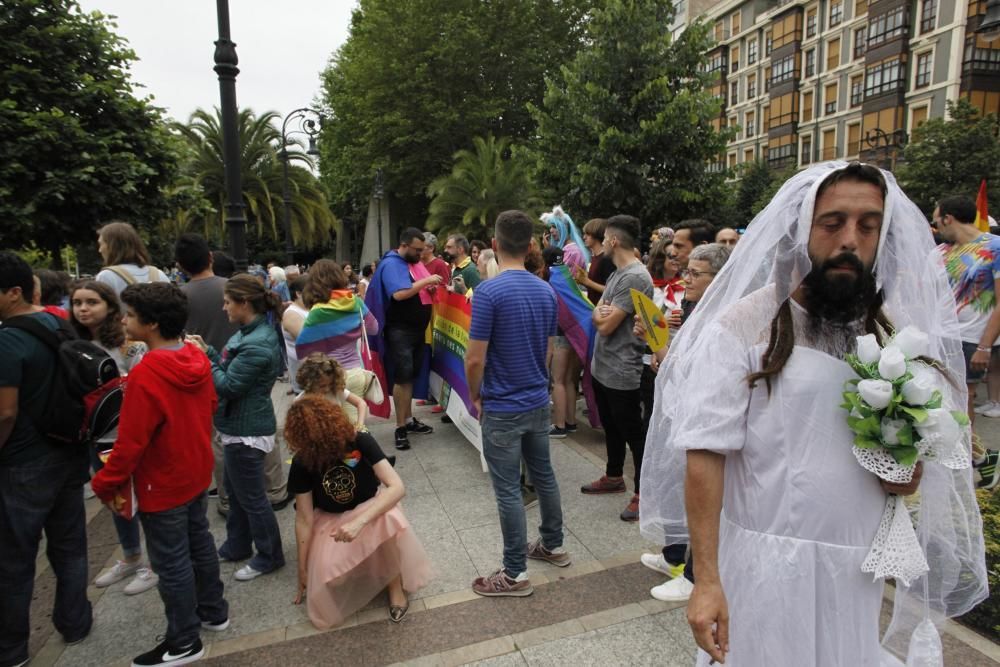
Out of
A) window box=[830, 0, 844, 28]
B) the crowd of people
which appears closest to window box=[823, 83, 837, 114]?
window box=[830, 0, 844, 28]

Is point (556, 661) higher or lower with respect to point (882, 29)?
lower

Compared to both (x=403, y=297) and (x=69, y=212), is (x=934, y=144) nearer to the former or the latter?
(x=403, y=297)

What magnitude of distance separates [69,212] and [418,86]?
1879 centimetres

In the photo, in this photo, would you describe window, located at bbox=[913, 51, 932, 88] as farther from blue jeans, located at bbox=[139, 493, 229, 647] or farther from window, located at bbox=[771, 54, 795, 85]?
blue jeans, located at bbox=[139, 493, 229, 647]

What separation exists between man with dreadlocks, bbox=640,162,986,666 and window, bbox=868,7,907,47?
134 feet

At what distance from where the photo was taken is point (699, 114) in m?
12.8

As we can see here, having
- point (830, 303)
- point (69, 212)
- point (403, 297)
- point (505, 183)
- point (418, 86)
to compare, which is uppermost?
point (418, 86)

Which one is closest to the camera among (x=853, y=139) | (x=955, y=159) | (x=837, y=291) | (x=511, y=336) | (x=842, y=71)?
(x=837, y=291)

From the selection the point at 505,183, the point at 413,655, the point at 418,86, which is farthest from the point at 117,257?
the point at 418,86

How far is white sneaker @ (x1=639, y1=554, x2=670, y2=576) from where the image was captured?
3.33m

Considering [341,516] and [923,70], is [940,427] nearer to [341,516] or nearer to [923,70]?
[341,516]

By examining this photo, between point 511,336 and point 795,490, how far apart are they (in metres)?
1.80

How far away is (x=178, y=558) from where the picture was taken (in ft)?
8.91

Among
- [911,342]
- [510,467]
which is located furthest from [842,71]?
[911,342]
